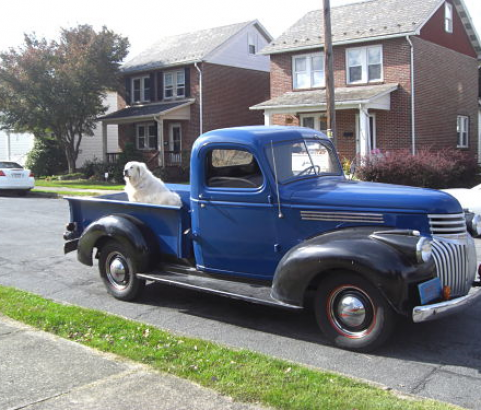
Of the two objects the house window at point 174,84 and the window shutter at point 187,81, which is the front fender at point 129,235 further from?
the house window at point 174,84

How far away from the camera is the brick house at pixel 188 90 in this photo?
29906mm

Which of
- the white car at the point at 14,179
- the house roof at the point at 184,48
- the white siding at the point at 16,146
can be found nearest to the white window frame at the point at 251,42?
the house roof at the point at 184,48

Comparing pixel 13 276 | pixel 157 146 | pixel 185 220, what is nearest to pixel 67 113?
pixel 157 146

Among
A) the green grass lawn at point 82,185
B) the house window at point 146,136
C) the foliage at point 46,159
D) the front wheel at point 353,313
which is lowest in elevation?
the front wheel at point 353,313

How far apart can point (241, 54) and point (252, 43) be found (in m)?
1.26

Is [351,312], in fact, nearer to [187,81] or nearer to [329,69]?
[329,69]

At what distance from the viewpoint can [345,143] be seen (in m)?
24.3

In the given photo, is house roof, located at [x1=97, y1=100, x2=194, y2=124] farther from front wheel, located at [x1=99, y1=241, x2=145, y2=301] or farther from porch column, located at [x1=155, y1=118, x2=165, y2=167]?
front wheel, located at [x1=99, y1=241, x2=145, y2=301]

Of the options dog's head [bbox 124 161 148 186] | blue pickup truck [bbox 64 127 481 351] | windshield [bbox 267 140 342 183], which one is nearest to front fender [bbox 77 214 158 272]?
blue pickup truck [bbox 64 127 481 351]

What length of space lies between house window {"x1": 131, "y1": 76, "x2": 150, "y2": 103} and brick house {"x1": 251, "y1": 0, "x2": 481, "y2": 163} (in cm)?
895

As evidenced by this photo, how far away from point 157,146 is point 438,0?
15963 mm

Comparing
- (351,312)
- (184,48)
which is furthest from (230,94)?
(351,312)

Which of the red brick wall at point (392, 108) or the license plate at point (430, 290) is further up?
the red brick wall at point (392, 108)

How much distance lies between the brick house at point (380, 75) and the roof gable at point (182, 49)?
489 centimetres
